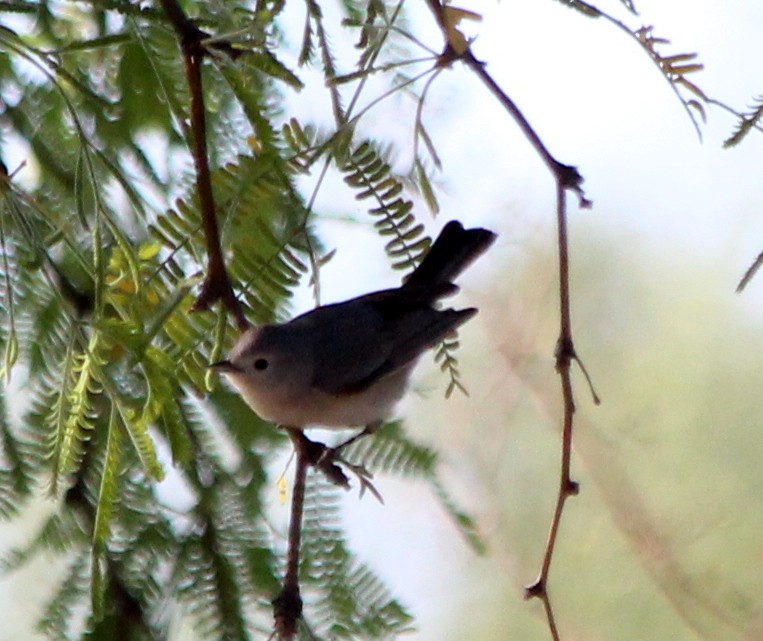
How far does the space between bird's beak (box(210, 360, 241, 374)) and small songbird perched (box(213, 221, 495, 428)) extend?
3 centimetres

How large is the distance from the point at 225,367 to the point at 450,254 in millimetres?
338

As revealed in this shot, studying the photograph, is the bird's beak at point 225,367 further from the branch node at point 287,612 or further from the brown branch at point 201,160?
the branch node at point 287,612

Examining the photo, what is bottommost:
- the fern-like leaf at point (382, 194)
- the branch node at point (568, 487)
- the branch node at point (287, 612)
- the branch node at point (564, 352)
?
the branch node at point (287, 612)

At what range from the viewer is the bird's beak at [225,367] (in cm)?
82

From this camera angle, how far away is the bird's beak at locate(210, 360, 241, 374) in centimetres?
82

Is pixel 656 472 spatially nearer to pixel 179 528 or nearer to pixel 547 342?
pixel 547 342

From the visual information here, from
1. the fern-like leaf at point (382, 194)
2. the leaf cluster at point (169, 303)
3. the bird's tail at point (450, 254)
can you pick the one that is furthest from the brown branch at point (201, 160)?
the bird's tail at point (450, 254)

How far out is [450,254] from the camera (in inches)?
45.2

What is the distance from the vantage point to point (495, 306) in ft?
6.85

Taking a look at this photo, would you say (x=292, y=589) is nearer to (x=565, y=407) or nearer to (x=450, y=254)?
(x=565, y=407)

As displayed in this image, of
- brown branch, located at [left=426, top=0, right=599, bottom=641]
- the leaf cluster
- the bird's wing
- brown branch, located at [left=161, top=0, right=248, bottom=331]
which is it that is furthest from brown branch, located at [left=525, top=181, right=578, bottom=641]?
the bird's wing

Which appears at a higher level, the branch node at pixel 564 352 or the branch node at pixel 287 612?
the branch node at pixel 564 352

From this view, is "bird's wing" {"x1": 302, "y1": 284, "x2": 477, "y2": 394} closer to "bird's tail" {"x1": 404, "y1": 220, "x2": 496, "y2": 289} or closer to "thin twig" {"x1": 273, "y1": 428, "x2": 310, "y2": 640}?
"bird's tail" {"x1": 404, "y1": 220, "x2": 496, "y2": 289}

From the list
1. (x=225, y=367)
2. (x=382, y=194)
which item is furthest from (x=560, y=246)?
(x=225, y=367)
